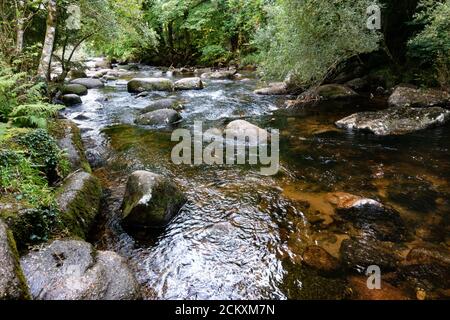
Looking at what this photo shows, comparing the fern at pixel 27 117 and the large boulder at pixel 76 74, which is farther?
the large boulder at pixel 76 74

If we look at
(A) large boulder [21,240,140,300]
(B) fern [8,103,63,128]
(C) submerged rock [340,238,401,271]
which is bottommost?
(C) submerged rock [340,238,401,271]

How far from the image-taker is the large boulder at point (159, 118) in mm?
10609

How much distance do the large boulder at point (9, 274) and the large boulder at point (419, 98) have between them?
1152 cm

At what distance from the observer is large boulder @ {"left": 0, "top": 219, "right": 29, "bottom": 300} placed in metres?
2.75

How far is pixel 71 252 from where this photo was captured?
3678 millimetres

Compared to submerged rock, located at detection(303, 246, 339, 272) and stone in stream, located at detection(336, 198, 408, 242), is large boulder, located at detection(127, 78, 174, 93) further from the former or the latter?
submerged rock, located at detection(303, 246, 339, 272)

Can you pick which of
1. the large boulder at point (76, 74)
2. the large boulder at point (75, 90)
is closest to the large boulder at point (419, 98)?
the large boulder at point (75, 90)

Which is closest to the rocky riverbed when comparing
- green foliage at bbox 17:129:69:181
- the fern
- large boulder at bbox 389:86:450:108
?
green foliage at bbox 17:129:69:181

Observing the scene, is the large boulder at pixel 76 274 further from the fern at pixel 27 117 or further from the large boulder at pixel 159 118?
the large boulder at pixel 159 118

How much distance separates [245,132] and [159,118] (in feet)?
10.4

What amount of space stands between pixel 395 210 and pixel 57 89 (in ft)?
43.9

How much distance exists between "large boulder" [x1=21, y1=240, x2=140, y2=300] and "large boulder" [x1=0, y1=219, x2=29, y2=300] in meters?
0.30
